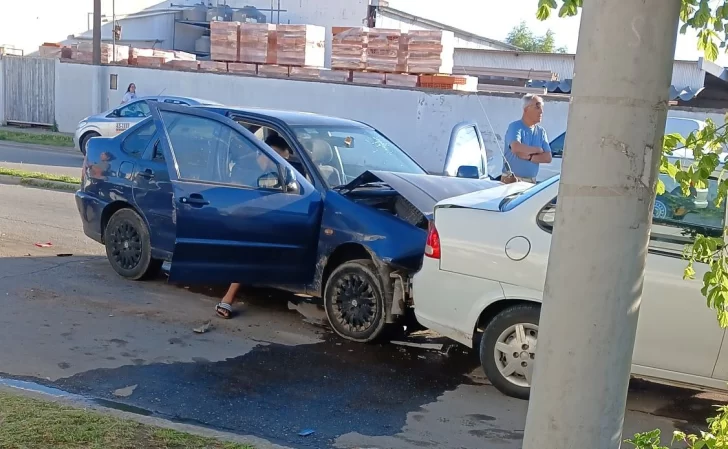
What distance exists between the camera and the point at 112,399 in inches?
218

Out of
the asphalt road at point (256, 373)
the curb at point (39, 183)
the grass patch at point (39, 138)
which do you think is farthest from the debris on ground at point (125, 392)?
the grass patch at point (39, 138)

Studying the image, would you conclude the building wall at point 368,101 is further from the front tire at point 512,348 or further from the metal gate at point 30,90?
the front tire at point 512,348

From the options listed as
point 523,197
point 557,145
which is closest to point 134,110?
point 557,145

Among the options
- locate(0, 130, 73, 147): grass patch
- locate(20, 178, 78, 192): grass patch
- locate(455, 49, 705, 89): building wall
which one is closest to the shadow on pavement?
locate(20, 178, 78, 192): grass patch

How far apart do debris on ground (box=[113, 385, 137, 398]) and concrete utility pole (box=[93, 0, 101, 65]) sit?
842 inches

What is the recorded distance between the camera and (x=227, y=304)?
7.57 m

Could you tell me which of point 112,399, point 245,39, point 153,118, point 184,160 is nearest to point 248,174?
point 184,160

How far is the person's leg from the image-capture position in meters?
7.54

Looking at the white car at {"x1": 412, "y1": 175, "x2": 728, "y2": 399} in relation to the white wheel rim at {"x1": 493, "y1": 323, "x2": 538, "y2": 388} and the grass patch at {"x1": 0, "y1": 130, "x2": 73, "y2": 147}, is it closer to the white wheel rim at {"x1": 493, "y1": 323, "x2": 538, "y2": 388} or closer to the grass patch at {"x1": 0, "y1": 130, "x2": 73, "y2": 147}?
the white wheel rim at {"x1": 493, "y1": 323, "x2": 538, "y2": 388}

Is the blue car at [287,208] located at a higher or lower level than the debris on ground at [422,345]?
higher

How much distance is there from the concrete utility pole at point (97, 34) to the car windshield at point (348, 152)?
746 inches

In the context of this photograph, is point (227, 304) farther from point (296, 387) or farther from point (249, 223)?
point (296, 387)

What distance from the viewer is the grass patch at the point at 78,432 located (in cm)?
441

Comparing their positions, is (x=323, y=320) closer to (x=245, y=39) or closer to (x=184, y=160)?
(x=184, y=160)
